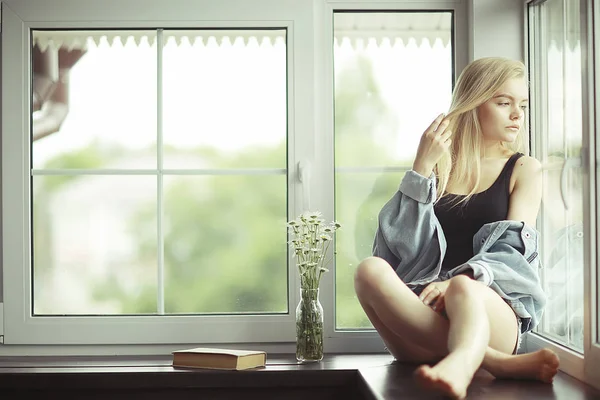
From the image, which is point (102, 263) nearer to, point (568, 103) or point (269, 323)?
point (269, 323)

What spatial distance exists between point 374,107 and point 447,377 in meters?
1.20

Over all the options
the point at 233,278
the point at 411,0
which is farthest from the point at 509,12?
the point at 233,278

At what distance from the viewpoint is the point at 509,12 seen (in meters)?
2.41

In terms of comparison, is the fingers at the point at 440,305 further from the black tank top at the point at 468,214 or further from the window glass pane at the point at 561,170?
the window glass pane at the point at 561,170

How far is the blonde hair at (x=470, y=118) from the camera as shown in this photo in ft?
6.79

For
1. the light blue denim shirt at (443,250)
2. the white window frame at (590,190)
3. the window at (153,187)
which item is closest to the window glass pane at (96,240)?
the window at (153,187)

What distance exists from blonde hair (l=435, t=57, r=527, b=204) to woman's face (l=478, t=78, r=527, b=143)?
0.06 feet

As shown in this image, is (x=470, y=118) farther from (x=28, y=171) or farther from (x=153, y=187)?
(x=28, y=171)

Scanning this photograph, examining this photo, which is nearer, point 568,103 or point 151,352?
point 568,103

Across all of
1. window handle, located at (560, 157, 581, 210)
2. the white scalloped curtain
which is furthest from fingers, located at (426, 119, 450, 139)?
the white scalloped curtain

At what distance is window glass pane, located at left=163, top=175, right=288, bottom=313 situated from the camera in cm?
247

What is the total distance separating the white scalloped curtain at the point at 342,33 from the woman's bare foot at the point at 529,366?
45.1 inches

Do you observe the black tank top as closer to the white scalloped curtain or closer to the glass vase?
the glass vase

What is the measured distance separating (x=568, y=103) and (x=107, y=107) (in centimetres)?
142
